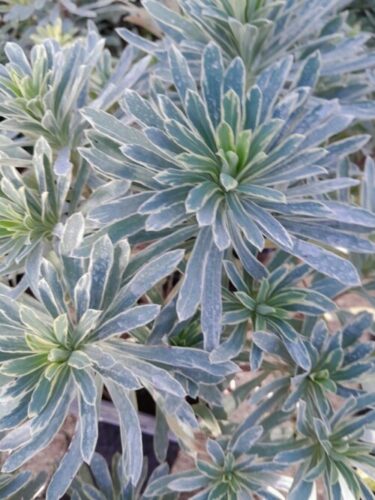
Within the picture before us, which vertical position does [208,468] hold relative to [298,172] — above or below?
below

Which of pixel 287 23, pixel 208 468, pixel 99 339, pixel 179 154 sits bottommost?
pixel 208 468

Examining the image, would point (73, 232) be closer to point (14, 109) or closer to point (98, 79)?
point (14, 109)

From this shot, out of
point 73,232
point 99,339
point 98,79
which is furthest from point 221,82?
point 98,79

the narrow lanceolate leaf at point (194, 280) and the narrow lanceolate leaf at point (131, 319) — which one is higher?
the narrow lanceolate leaf at point (194, 280)

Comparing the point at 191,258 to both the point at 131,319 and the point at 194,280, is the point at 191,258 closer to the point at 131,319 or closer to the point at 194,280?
the point at 194,280

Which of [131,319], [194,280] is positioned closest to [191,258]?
[194,280]

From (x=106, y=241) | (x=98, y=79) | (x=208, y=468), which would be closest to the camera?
(x=106, y=241)

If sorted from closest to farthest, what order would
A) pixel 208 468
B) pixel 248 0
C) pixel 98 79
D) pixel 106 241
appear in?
pixel 106 241
pixel 208 468
pixel 248 0
pixel 98 79

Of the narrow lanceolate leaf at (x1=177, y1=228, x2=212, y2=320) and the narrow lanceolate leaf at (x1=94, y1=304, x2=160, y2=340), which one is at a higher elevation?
the narrow lanceolate leaf at (x1=177, y1=228, x2=212, y2=320)
